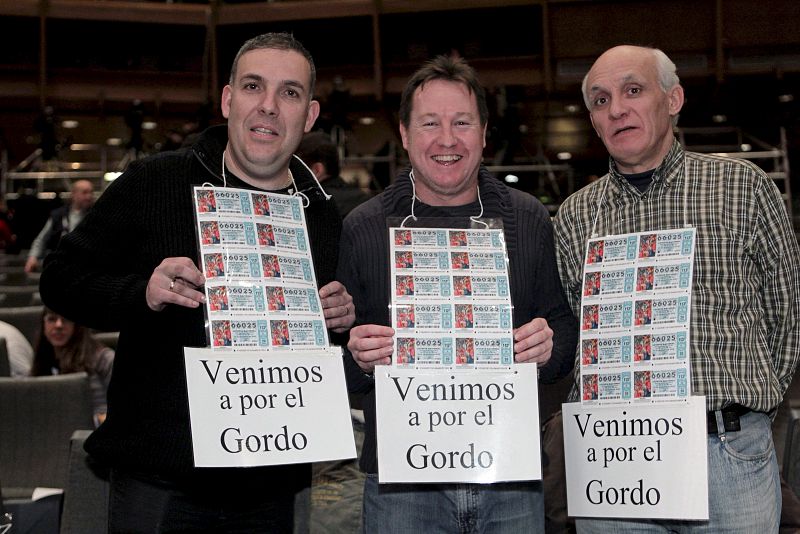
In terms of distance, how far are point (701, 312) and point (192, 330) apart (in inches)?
44.6

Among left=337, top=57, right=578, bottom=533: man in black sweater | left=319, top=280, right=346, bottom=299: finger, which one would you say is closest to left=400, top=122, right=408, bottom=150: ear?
left=337, top=57, right=578, bottom=533: man in black sweater

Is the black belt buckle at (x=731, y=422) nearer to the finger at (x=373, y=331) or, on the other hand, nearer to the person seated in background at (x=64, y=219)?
the finger at (x=373, y=331)

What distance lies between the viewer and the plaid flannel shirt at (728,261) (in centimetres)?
209

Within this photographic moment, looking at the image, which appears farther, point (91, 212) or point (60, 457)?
point (60, 457)

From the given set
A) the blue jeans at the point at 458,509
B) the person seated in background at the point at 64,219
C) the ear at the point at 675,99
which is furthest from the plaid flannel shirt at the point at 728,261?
the person seated in background at the point at 64,219

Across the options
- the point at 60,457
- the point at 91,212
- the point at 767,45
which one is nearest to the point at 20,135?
the point at 767,45

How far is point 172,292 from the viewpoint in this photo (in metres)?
1.88

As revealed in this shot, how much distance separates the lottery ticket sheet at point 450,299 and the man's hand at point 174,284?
422 mm

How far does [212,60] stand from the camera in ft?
50.9

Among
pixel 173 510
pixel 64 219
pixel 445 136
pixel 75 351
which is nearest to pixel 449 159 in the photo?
pixel 445 136

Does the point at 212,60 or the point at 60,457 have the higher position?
the point at 212,60

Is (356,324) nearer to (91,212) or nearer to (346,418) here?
(346,418)

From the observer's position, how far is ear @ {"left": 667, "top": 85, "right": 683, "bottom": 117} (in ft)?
7.66

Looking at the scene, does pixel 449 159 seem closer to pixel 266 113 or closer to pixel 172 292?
pixel 266 113
